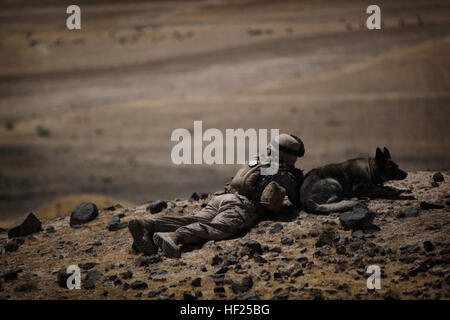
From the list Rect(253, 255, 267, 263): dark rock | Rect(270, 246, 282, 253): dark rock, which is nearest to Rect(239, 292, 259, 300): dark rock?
Rect(253, 255, 267, 263): dark rock

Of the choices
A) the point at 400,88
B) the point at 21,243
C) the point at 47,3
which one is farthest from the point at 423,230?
the point at 47,3

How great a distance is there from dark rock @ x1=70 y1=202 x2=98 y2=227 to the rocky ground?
2.74 ft

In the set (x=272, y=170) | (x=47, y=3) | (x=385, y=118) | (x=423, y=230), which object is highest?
(x=47, y=3)

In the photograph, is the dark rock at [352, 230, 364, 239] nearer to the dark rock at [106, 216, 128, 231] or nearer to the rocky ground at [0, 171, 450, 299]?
the rocky ground at [0, 171, 450, 299]

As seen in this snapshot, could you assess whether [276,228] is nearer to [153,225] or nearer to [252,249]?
[252,249]

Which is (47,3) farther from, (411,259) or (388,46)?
(411,259)

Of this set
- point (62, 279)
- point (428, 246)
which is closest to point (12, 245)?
point (62, 279)

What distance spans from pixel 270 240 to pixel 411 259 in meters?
2.13

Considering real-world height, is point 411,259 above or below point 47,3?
below

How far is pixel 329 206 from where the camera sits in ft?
30.9

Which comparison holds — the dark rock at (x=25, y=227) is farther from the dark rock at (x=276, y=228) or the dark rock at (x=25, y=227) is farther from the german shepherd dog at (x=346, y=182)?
the german shepherd dog at (x=346, y=182)

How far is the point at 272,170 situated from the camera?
31.2ft

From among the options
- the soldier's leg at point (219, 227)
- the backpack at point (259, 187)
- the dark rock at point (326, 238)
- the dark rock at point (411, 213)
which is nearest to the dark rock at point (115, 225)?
the soldier's leg at point (219, 227)

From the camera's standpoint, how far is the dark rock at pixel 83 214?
1112 cm
